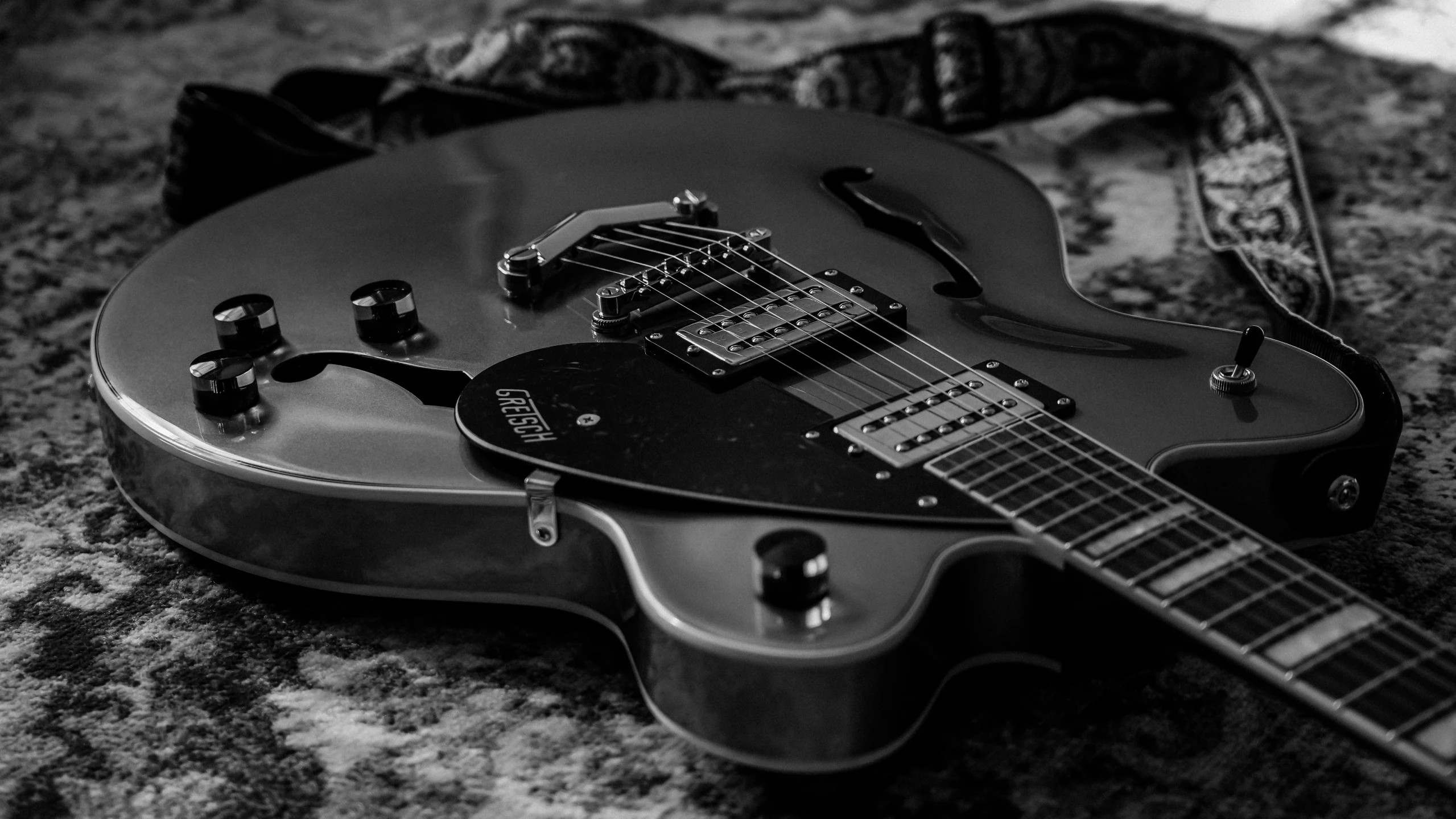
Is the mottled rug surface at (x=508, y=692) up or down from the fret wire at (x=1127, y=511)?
down

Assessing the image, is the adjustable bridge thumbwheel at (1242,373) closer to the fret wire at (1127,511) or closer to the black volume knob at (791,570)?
the fret wire at (1127,511)

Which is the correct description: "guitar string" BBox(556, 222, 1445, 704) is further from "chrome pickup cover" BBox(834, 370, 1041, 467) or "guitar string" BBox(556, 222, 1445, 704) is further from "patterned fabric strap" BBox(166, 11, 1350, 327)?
"patterned fabric strap" BBox(166, 11, 1350, 327)

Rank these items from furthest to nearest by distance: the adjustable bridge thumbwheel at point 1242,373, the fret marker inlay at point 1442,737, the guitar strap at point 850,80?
the guitar strap at point 850,80 → the adjustable bridge thumbwheel at point 1242,373 → the fret marker inlay at point 1442,737

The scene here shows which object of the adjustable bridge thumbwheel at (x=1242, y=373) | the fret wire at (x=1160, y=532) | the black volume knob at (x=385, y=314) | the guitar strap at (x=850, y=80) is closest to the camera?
the fret wire at (x=1160, y=532)

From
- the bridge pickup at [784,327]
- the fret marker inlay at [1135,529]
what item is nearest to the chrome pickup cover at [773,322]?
the bridge pickup at [784,327]

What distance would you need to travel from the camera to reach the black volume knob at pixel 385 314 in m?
0.88

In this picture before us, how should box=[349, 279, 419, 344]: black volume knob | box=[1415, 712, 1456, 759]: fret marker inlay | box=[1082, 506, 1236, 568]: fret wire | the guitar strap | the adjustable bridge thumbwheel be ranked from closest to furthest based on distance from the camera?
box=[1415, 712, 1456, 759]: fret marker inlay
box=[1082, 506, 1236, 568]: fret wire
the adjustable bridge thumbwheel
box=[349, 279, 419, 344]: black volume knob
the guitar strap

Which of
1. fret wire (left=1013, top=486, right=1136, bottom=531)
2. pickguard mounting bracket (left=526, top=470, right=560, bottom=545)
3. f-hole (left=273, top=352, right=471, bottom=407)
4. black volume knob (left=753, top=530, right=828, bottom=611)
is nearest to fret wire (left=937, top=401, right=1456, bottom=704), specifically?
fret wire (left=1013, top=486, right=1136, bottom=531)

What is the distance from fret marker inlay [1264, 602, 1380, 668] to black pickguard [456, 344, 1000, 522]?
0.48ft

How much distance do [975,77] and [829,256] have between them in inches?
20.7

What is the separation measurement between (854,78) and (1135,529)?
874 mm

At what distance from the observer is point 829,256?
0.96m

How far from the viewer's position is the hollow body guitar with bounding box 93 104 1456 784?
24.9 inches

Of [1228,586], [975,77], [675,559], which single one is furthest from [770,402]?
[975,77]
